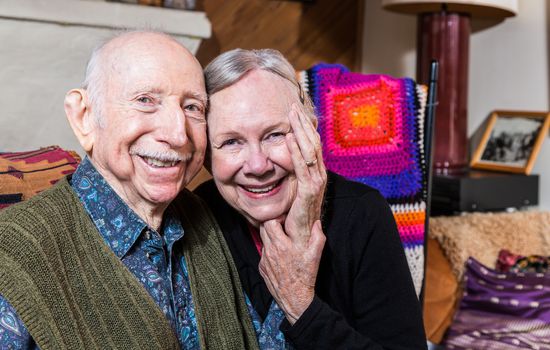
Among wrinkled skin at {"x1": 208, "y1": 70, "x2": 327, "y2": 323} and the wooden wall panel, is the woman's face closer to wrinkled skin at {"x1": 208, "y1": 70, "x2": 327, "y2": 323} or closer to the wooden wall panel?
wrinkled skin at {"x1": 208, "y1": 70, "x2": 327, "y2": 323}

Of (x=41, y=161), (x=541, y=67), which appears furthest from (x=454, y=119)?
(x=41, y=161)

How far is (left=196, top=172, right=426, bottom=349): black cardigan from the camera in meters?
1.37

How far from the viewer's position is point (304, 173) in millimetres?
1322

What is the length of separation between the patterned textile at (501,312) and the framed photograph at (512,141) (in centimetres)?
61

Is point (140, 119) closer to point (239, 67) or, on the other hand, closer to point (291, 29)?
point (239, 67)

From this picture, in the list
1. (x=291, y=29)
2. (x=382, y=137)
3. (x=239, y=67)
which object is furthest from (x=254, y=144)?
(x=291, y=29)

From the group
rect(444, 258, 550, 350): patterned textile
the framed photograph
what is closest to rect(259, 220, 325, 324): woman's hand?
rect(444, 258, 550, 350): patterned textile

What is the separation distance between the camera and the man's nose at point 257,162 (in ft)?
4.29

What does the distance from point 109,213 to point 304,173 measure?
391 millimetres

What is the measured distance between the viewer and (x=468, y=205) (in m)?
2.58

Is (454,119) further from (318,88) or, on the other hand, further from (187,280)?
(187,280)

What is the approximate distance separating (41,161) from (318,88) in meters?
0.81

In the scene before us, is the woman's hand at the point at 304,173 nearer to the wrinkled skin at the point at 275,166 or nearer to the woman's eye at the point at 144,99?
the wrinkled skin at the point at 275,166

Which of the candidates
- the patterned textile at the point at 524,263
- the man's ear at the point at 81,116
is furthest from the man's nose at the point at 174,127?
the patterned textile at the point at 524,263
